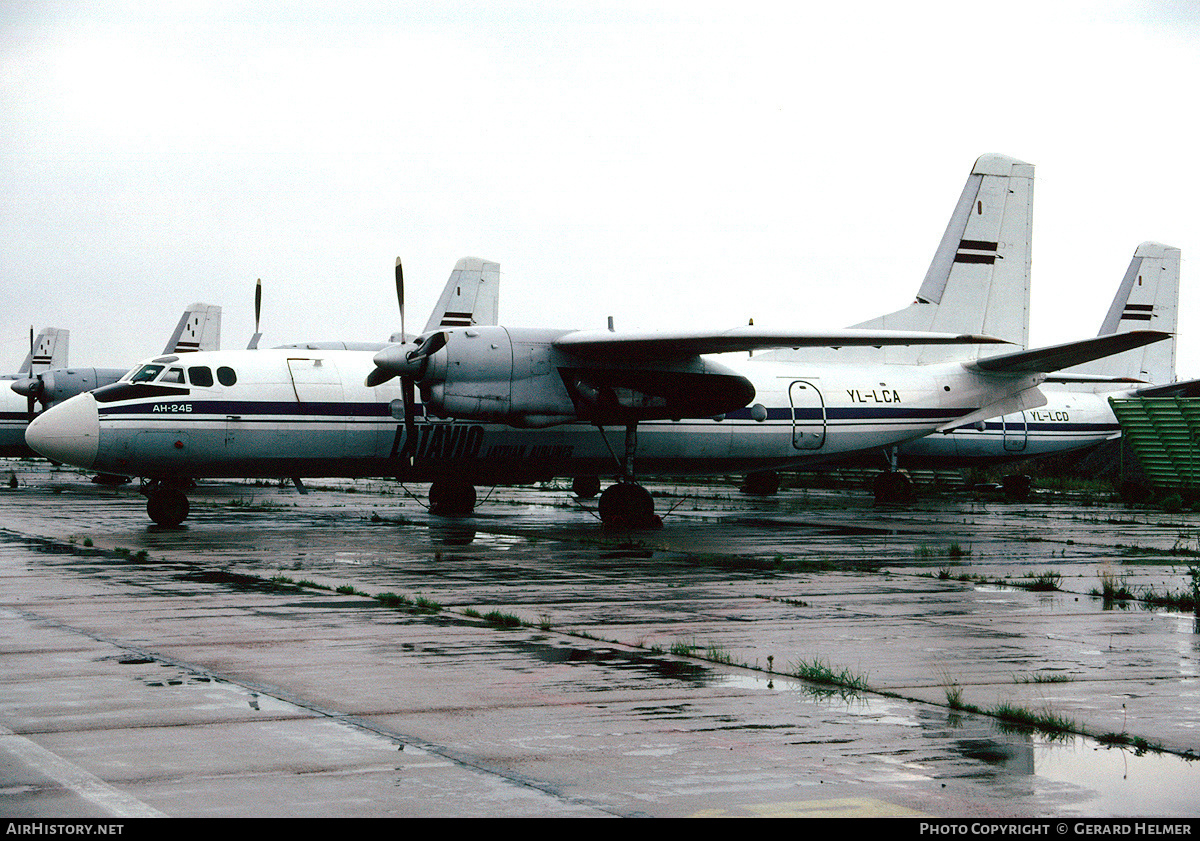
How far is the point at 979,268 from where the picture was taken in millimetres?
30188

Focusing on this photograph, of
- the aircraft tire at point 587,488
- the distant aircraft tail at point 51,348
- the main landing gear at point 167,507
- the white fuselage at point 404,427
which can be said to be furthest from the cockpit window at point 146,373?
the distant aircraft tail at point 51,348

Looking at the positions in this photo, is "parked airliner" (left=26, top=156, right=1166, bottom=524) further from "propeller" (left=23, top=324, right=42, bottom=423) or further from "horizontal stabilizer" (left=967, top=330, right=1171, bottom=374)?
"propeller" (left=23, top=324, right=42, bottom=423)

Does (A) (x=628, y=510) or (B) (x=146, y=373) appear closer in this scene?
(B) (x=146, y=373)

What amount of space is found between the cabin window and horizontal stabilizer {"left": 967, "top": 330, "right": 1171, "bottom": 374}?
16.6m

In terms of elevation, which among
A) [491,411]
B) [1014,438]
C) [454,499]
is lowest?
[454,499]

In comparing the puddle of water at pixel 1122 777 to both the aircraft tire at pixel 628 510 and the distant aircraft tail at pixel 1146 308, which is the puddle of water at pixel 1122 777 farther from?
the distant aircraft tail at pixel 1146 308

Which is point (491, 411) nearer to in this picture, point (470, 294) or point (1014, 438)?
point (1014, 438)

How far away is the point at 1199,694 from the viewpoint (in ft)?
28.8

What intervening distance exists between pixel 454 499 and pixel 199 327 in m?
27.8

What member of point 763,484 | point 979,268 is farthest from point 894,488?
point 979,268

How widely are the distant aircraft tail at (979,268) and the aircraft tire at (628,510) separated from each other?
26.1ft

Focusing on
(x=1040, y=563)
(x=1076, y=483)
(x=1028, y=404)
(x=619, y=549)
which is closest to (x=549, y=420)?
(x=619, y=549)

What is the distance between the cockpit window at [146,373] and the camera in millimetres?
23188
